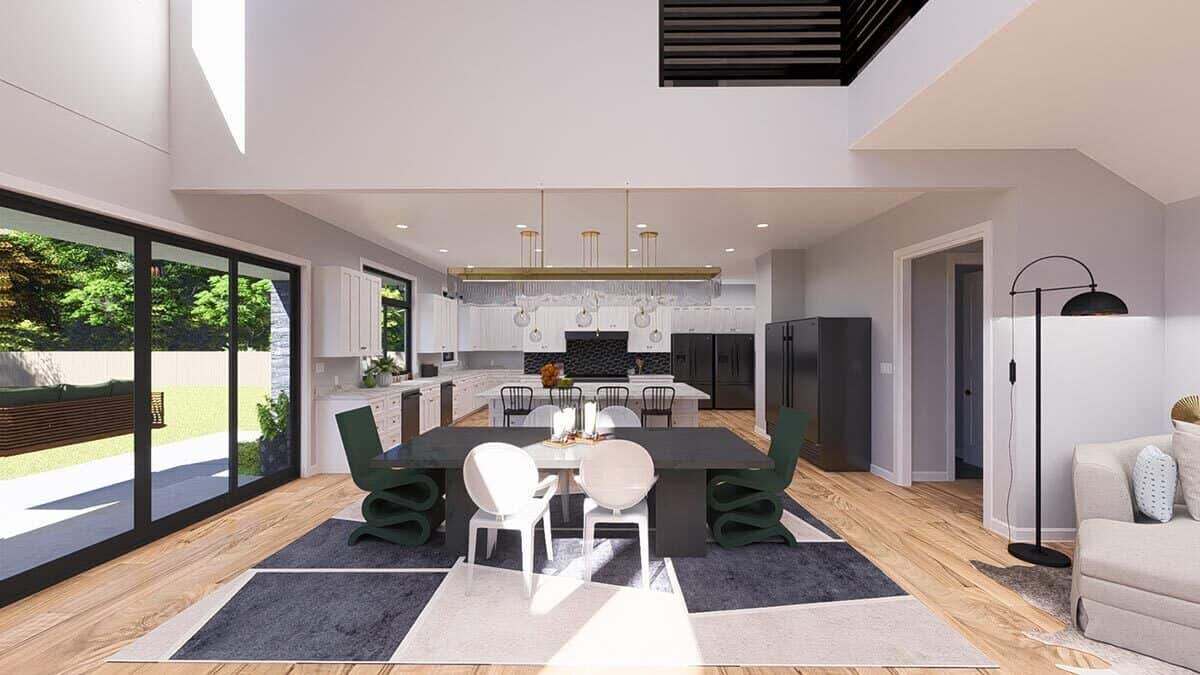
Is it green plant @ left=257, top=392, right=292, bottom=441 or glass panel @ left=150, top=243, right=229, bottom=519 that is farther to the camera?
green plant @ left=257, top=392, right=292, bottom=441

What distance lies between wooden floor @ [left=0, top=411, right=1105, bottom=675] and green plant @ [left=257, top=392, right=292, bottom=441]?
1.75 ft

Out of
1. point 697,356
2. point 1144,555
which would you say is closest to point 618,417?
point 1144,555

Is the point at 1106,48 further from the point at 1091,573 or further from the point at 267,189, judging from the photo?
the point at 267,189

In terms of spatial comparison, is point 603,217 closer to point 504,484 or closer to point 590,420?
point 590,420

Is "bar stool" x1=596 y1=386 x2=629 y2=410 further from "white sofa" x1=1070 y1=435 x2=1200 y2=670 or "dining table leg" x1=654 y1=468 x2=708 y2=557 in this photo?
"white sofa" x1=1070 y1=435 x2=1200 y2=670

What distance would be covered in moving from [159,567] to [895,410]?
5.99 meters

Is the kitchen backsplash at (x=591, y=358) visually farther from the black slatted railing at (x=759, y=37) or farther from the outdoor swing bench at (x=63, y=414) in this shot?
the outdoor swing bench at (x=63, y=414)

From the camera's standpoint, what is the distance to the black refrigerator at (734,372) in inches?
452

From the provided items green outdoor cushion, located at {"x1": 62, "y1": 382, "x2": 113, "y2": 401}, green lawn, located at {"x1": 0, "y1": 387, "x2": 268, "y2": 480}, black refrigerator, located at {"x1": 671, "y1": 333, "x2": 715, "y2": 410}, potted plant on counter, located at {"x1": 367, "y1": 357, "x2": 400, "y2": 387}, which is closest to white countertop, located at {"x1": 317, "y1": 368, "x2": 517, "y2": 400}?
potted plant on counter, located at {"x1": 367, "y1": 357, "x2": 400, "y2": 387}

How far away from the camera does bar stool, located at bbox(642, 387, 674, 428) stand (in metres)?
6.59

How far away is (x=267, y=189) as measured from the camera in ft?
13.1

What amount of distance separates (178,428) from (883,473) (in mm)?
6283

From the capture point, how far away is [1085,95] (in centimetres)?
300

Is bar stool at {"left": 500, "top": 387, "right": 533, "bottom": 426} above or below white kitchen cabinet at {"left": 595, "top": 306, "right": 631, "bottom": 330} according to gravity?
below
